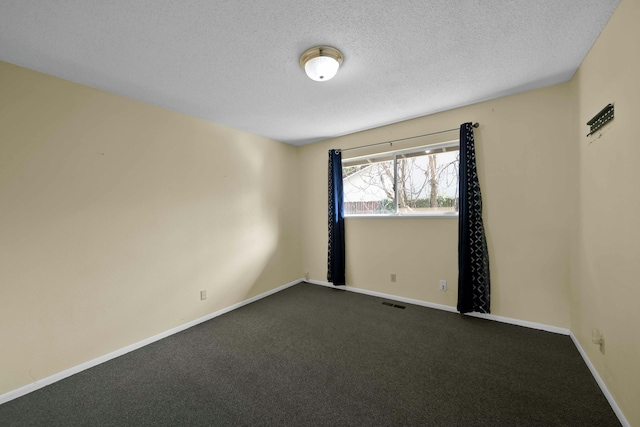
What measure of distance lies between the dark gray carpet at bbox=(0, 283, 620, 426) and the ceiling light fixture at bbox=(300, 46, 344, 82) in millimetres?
2307

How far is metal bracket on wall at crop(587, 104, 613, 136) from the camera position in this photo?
1.51 m

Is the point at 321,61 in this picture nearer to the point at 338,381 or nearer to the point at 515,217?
the point at 338,381

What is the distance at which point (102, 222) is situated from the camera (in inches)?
82.9

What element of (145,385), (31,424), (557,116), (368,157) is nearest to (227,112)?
(368,157)

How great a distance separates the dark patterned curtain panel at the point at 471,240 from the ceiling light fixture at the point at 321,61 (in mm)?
1787

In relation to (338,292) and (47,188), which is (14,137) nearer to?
(47,188)

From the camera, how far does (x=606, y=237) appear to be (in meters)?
1.60

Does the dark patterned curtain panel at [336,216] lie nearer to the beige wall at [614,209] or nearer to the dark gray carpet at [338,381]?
the dark gray carpet at [338,381]

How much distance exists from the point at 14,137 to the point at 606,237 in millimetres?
4210

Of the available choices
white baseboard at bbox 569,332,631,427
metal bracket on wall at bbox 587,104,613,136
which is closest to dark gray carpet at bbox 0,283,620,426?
white baseboard at bbox 569,332,631,427

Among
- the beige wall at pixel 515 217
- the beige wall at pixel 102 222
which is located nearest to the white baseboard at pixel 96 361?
the beige wall at pixel 102 222

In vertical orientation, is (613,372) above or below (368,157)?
below

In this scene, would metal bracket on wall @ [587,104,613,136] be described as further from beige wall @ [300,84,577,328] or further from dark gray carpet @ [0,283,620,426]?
dark gray carpet @ [0,283,620,426]

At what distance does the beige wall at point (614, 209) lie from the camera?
1.27 m
